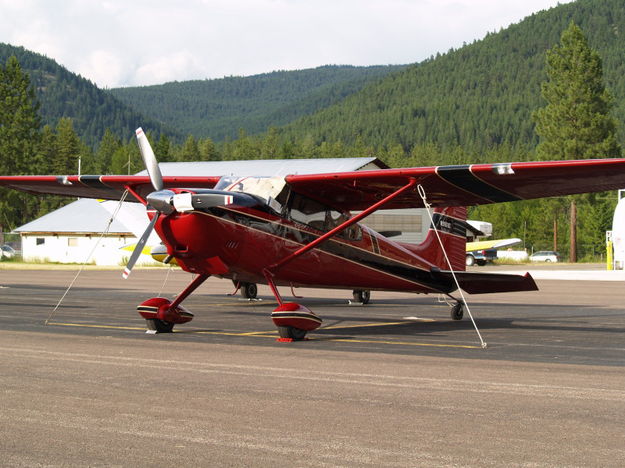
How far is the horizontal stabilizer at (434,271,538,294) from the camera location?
16.1 meters

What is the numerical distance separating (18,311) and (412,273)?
8.70 m

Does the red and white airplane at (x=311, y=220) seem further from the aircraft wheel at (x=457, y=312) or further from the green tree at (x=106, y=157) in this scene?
the green tree at (x=106, y=157)

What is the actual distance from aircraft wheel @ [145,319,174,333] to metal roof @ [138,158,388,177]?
4300cm

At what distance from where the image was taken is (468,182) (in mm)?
14625

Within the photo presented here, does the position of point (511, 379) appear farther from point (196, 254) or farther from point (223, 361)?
point (196, 254)

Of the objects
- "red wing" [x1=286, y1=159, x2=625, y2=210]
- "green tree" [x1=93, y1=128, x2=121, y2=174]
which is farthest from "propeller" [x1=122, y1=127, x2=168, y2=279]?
"green tree" [x1=93, y1=128, x2=121, y2=174]

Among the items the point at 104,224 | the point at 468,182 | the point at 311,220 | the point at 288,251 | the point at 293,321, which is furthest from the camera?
the point at 104,224

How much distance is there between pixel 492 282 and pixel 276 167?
158 feet

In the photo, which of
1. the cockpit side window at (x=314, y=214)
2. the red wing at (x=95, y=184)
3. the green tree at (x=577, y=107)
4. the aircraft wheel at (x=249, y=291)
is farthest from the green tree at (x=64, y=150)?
the cockpit side window at (x=314, y=214)

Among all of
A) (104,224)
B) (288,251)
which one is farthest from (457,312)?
(104,224)

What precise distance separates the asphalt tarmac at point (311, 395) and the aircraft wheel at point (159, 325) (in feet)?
0.78

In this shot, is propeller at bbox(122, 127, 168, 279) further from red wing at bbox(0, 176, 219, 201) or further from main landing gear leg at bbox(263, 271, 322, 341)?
main landing gear leg at bbox(263, 271, 322, 341)

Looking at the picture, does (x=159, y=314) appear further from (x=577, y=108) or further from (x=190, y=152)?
(x=190, y=152)

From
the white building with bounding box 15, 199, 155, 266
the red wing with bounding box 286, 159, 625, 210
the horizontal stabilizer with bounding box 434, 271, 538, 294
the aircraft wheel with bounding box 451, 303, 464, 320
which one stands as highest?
the red wing with bounding box 286, 159, 625, 210
